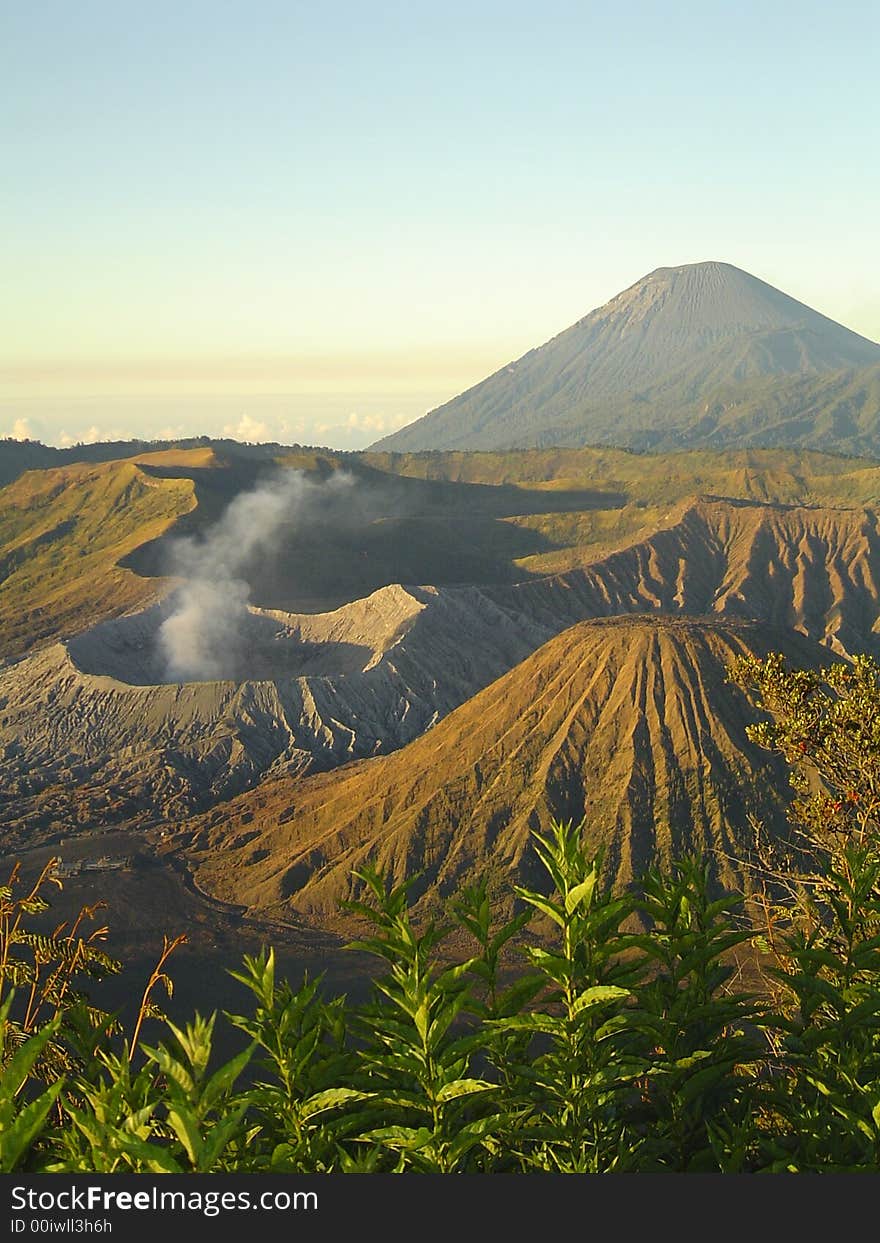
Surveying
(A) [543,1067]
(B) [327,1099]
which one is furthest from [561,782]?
(B) [327,1099]

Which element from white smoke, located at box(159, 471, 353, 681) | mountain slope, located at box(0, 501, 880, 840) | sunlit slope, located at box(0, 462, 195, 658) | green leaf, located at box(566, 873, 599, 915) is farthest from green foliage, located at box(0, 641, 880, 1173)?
sunlit slope, located at box(0, 462, 195, 658)

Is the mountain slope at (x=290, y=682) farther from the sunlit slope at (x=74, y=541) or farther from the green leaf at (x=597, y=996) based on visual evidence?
the green leaf at (x=597, y=996)

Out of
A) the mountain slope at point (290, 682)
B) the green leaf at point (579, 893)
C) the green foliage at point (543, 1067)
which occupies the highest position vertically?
the green leaf at point (579, 893)

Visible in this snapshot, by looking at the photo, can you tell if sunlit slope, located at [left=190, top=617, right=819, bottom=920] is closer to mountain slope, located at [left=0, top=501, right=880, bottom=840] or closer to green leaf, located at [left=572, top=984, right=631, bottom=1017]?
mountain slope, located at [left=0, top=501, right=880, bottom=840]

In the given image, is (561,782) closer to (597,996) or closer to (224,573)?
(597,996)

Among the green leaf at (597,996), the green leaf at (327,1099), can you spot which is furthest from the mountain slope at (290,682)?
the green leaf at (327,1099)

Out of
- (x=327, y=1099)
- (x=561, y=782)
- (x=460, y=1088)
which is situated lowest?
(x=561, y=782)

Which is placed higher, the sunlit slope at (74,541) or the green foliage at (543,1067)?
the green foliage at (543,1067)
